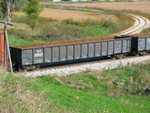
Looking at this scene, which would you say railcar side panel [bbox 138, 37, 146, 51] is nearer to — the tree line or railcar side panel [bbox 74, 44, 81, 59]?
railcar side panel [bbox 74, 44, 81, 59]

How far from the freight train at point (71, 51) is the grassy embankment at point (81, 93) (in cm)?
226

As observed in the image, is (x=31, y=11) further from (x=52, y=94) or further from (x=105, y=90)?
(x=52, y=94)

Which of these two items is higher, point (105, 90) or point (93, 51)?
point (93, 51)

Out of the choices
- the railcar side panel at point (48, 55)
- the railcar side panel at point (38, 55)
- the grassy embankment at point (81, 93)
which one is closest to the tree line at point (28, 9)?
the railcar side panel at point (48, 55)

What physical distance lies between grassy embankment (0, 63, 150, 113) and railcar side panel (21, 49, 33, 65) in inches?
77.9

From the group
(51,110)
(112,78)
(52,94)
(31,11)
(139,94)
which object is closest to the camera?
(51,110)

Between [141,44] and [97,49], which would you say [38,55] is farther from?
[141,44]

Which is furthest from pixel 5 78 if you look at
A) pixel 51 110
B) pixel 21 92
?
pixel 51 110

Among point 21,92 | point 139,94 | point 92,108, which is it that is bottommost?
point 139,94

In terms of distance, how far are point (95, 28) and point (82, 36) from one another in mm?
7823

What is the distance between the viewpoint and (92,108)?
14266 mm

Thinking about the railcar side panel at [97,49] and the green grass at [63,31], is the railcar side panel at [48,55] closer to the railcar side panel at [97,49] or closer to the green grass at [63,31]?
the railcar side panel at [97,49]

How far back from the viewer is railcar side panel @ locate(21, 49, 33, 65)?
69.3 ft

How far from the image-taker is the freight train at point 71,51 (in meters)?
21.5
